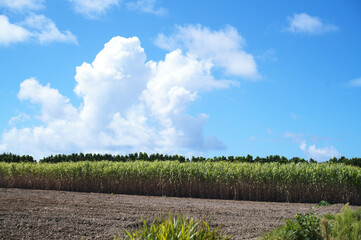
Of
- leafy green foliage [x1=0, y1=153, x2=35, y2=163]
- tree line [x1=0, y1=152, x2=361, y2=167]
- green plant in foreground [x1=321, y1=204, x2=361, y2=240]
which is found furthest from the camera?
leafy green foliage [x1=0, y1=153, x2=35, y2=163]

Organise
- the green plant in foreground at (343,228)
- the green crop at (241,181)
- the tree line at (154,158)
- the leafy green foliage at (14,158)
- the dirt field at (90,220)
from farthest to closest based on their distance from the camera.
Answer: the leafy green foliage at (14,158)
the tree line at (154,158)
the green crop at (241,181)
the dirt field at (90,220)
the green plant in foreground at (343,228)

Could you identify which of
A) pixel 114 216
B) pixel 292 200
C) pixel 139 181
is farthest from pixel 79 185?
pixel 292 200

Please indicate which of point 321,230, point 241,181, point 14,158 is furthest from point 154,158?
point 321,230

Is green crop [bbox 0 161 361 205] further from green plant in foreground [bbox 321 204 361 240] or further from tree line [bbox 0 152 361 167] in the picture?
green plant in foreground [bbox 321 204 361 240]

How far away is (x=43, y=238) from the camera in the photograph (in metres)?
5.48

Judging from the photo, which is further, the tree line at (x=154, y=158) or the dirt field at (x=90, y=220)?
the tree line at (x=154, y=158)

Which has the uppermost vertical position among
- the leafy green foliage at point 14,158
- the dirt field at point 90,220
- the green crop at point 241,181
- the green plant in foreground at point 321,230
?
the leafy green foliage at point 14,158

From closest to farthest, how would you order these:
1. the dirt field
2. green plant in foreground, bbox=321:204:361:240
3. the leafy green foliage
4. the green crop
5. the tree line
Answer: green plant in foreground, bbox=321:204:361:240, the dirt field, the green crop, the tree line, the leafy green foliage

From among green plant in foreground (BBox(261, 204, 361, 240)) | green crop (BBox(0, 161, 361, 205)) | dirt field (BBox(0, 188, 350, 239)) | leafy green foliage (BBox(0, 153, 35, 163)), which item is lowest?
dirt field (BBox(0, 188, 350, 239))

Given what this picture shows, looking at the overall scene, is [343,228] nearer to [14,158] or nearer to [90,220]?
[90,220]

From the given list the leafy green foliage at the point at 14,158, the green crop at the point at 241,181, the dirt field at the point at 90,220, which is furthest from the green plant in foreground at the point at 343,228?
the leafy green foliage at the point at 14,158

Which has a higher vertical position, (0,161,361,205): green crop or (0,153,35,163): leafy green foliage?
(0,153,35,163): leafy green foliage

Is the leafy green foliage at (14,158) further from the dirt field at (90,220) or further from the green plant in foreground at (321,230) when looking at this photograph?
the green plant in foreground at (321,230)

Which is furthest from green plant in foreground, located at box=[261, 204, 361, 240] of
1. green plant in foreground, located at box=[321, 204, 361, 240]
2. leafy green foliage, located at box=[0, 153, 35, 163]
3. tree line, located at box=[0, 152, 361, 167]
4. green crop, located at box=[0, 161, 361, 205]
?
leafy green foliage, located at box=[0, 153, 35, 163]
